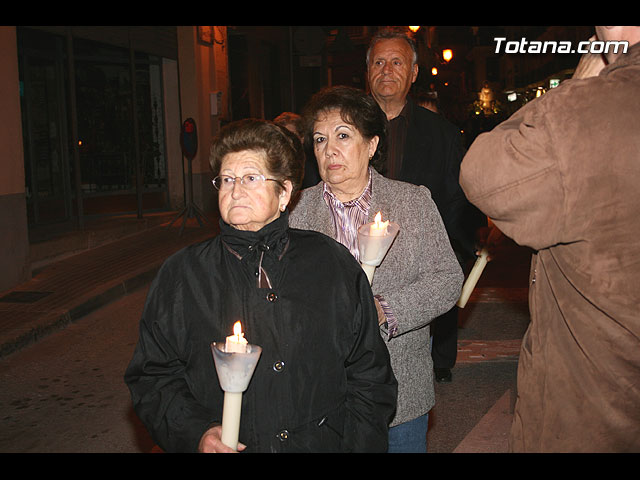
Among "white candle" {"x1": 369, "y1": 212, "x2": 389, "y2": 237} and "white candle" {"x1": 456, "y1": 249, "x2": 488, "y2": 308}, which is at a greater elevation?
"white candle" {"x1": 369, "y1": 212, "x2": 389, "y2": 237}

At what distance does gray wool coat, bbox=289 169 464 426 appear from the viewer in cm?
312

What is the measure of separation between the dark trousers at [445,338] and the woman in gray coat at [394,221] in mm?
2175

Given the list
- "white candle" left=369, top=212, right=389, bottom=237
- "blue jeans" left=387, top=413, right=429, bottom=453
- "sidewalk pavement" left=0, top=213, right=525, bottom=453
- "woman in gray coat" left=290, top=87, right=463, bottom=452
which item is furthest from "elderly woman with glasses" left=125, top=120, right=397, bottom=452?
"sidewalk pavement" left=0, top=213, right=525, bottom=453

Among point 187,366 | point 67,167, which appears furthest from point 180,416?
point 67,167

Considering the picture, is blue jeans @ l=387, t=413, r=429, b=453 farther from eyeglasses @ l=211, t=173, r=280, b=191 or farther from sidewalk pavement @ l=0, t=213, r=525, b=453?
eyeglasses @ l=211, t=173, r=280, b=191

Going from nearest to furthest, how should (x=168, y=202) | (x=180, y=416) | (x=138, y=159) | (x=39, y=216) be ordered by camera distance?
(x=180, y=416), (x=39, y=216), (x=138, y=159), (x=168, y=202)

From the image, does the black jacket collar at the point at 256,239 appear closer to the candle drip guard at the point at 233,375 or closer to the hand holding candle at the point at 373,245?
the hand holding candle at the point at 373,245

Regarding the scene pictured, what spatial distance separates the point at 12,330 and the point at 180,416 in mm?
5574

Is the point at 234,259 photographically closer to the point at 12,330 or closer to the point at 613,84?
the point at 613,84

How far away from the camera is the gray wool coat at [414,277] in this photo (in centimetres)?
312

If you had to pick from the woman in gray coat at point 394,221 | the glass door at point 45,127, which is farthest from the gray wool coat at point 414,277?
the glass door at point 45,127

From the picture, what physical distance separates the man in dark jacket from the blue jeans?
5.27 ft

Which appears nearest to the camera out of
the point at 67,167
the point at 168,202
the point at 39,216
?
the point at 39,216
